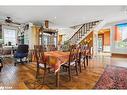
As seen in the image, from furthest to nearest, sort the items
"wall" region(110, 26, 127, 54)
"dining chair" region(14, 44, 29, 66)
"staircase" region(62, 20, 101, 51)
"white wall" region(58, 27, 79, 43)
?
Answer: "white wall" region(58, 27, 79, 43), "staircase" region(62, 20, 101, 51), "wall" region(110, 26, 127, 54), "dining chair" region(14, 44, 29, 66)

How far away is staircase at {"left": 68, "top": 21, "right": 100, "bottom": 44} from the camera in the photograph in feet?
22.0

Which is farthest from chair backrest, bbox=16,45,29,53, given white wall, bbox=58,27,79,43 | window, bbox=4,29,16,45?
white wall, bbox=58,27,79,43

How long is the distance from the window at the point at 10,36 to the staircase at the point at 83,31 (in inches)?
121

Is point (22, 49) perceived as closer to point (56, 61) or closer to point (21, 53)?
point (21, 53)

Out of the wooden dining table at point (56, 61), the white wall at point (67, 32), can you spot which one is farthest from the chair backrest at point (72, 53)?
the white wall at point (67, 32)

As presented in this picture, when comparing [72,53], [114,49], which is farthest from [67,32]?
[72,53]

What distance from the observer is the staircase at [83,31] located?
264 inches

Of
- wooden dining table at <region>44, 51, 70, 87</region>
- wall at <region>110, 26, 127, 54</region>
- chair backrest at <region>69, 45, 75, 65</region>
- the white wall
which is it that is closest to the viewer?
wooden dining table at <region>44, 51, 70, 87</region>

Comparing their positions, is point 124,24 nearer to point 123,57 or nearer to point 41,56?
point 123,57

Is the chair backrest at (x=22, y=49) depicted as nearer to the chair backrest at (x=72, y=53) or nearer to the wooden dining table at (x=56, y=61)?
the wooden dining table at (x=56, y=61)

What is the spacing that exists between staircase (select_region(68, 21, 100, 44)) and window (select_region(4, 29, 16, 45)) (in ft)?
10.1

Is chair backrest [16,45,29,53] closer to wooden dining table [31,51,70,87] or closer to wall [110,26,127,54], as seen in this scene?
wooden dining table [31,51,70,87]
